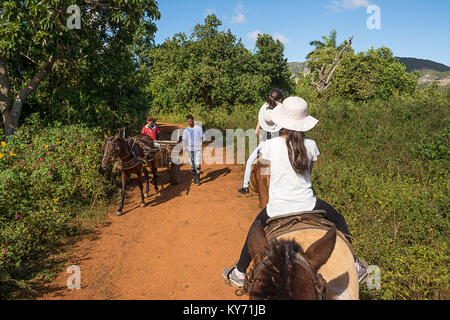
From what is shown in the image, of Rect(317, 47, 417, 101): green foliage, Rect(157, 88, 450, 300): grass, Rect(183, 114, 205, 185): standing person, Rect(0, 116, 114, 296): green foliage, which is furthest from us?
Rect(317, 47, 417, 101): green foliage

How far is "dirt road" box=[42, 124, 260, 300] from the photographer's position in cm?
410

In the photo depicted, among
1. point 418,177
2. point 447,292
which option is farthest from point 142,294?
point 418,177

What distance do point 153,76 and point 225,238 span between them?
2104 cm

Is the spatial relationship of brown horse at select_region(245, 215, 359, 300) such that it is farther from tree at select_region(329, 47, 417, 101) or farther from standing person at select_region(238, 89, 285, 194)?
tree at select_region(329, 47, 417, 101)

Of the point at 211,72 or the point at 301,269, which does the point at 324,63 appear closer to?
the point at 211,72

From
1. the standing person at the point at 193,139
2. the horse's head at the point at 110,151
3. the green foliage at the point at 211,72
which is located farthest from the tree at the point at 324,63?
the horse's head at the point at 110,151

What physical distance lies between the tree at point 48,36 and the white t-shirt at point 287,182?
6.51 metres

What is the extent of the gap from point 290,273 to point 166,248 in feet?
13.5

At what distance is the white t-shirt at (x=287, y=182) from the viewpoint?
8.43 ft

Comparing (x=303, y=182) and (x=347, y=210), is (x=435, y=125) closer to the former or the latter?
(x=347, y=210)

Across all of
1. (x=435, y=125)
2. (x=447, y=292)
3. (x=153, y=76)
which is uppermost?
(x=153, y=76)

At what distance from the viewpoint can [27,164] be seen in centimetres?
632

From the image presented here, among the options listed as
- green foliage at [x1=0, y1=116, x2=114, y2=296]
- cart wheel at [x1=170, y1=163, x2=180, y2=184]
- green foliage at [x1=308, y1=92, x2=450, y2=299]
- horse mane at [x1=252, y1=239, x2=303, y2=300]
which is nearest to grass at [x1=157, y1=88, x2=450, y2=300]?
green foliage at [x1=308, y1=92, x2=450, y2=299]

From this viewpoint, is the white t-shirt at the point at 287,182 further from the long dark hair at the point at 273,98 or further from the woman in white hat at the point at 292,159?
the long dark hair at the point at 273,98
